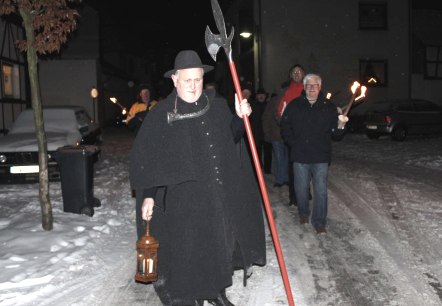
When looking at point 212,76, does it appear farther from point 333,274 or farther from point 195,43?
point 333,274

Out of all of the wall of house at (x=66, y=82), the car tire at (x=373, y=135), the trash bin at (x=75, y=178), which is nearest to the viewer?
the trash bin at (x=75, y=178)

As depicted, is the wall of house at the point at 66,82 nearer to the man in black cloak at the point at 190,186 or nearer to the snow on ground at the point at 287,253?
the snow on ground at the point at 287,253

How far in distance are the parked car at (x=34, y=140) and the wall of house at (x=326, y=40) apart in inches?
615

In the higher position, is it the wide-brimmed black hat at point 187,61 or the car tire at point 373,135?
the wide-brimmed black hat at point 187,61

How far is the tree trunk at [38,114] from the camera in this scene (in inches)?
272

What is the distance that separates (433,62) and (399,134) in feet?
35.0

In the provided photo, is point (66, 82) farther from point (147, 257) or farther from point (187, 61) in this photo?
point (147, 257)

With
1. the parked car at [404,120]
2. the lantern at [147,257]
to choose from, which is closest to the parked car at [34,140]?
the lantern at [147,257]

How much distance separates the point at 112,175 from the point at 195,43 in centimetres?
4336

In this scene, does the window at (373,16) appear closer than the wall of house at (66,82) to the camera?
Yes

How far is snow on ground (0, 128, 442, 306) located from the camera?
484 centimetres

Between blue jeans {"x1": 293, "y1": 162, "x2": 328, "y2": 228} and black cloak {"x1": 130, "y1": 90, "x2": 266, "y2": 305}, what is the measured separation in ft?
9.78

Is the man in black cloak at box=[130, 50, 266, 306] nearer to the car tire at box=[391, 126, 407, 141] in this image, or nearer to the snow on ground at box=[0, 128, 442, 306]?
the snow on ground at box=[0, 128, 442, 306]

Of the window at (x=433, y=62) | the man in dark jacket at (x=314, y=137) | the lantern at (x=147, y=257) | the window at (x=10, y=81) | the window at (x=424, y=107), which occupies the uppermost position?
the window at (x=433, y=62)
